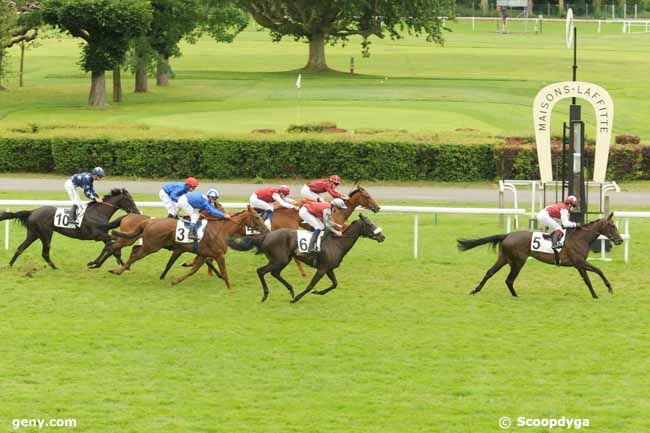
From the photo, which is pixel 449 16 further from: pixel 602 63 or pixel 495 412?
pixel 495 412

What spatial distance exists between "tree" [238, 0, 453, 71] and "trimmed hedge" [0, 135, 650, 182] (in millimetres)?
27469

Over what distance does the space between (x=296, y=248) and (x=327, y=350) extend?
2.53m

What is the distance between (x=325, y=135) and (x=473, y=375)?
51.7 ft

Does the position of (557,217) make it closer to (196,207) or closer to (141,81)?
(196,207)

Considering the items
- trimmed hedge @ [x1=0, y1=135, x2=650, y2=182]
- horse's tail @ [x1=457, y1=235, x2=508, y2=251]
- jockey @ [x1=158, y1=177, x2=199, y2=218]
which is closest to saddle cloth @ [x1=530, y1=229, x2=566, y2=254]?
horse's tail @ [x1=457, y1=235, x2=508, y2=251]

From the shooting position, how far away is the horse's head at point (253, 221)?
16.8 m

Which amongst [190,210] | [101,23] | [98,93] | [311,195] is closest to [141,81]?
[98,93]

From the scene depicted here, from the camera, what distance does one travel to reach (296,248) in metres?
15.9

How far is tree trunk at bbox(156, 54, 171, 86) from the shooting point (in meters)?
44.9

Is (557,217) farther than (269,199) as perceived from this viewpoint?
No

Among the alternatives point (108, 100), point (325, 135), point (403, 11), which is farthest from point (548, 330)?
point (403, 11)

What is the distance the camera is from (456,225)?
2250 cm

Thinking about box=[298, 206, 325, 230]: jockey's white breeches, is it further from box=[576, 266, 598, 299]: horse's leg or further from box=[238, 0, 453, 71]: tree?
box=[238, 0, 453, 71]: tree

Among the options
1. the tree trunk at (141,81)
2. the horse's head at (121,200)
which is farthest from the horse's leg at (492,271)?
the tree trunk at (141,81)
